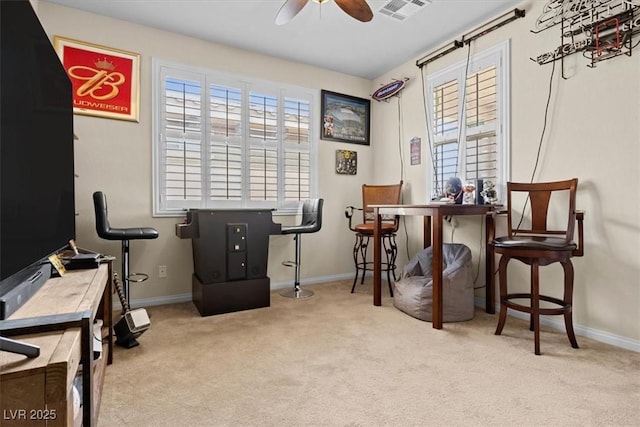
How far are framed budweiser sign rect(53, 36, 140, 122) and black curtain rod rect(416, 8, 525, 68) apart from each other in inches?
113

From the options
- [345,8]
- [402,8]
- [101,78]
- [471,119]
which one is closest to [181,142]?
[101,78]

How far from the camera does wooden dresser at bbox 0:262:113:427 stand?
64 cm

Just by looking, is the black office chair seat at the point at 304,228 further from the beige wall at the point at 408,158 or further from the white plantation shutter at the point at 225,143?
the white plantation shutter at the point at 225,143

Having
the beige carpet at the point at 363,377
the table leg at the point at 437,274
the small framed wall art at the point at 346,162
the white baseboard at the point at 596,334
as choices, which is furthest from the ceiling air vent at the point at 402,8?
the white baseboard at the point at 596,334

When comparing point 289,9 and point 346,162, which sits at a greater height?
point 289,9

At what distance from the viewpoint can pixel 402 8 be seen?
9.09ft

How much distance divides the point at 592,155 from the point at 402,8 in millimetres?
1849

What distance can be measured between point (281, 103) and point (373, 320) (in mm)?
2523

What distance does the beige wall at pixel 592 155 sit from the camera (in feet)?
6.88

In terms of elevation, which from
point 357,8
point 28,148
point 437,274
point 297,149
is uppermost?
point 357,8

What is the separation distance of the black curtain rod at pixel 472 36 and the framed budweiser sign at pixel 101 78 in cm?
287

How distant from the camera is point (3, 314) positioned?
0.82 metres

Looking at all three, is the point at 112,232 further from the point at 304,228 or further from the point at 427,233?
the point at 427,233

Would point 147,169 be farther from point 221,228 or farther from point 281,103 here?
point 281,103
